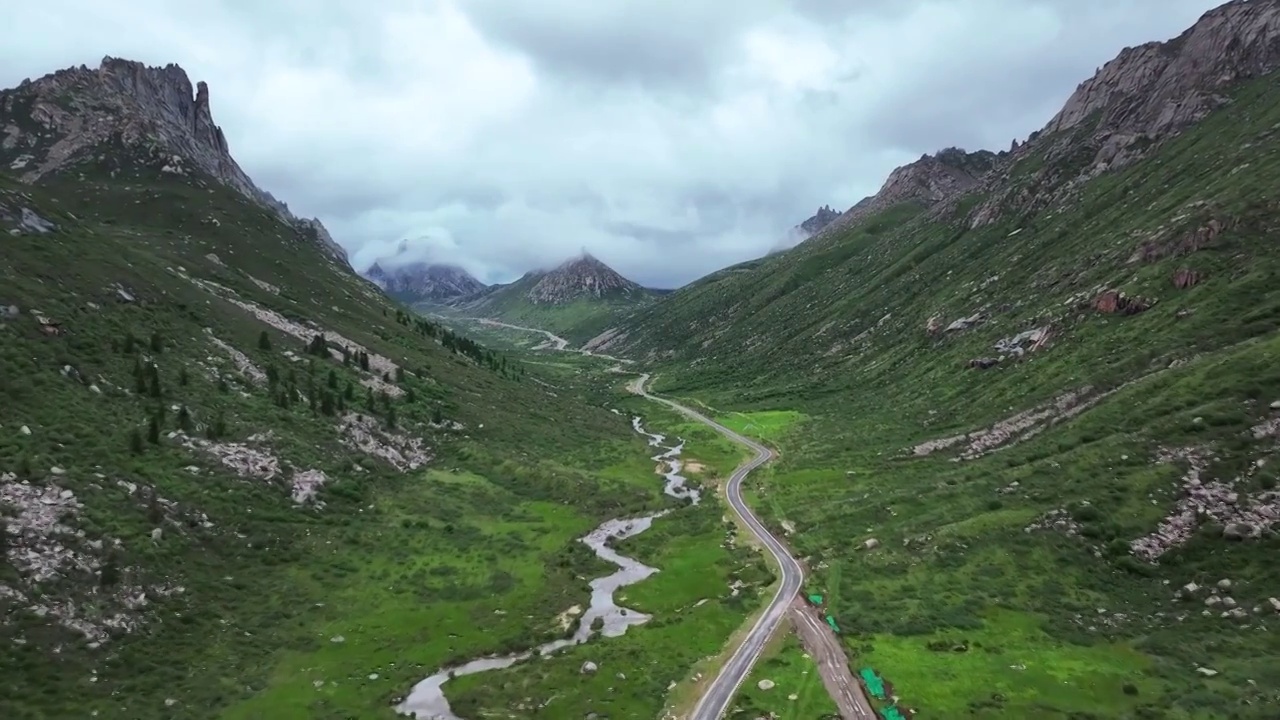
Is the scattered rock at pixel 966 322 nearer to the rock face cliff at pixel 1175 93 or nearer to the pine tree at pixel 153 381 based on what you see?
the rock face cliff at pixel 1175 93

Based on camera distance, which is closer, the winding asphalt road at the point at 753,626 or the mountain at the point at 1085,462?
the winding asphalt road at the point at 753,626

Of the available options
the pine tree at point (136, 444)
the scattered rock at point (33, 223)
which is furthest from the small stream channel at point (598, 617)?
the scattered rock at point (33, 223)

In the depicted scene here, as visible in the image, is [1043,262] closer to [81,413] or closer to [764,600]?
[764,600]

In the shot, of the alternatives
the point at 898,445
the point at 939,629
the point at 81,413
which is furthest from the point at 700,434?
the point at 81,413

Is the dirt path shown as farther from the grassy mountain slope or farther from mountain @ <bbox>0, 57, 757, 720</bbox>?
mountain @ <bbox>0, 57, 757, 720</bbox>

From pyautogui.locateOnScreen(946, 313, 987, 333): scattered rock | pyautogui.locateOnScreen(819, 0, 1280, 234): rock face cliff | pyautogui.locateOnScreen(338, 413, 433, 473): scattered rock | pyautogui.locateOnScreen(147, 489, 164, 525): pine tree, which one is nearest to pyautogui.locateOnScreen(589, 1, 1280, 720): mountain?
pyautogui.locateOnScreen(946, 313, 987, 333): scattered rock

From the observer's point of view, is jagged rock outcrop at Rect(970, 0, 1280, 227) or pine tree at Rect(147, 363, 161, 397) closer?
pine tree at Rect(147, 363, 161, 397)

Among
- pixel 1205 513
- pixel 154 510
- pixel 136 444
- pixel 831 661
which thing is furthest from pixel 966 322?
pixel 136 444
